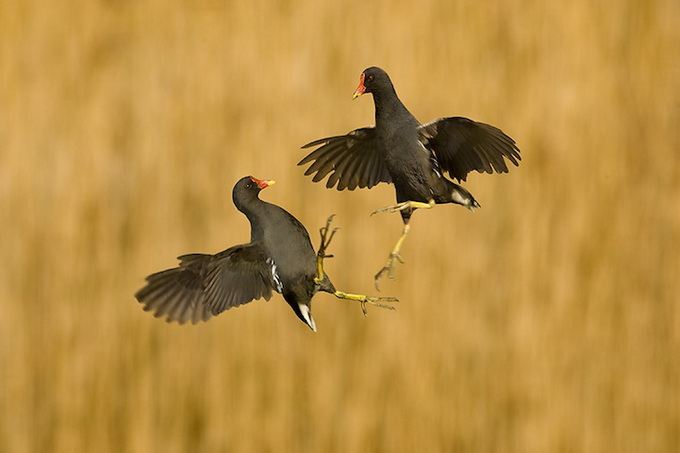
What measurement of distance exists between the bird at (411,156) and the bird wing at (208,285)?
4 centimetres

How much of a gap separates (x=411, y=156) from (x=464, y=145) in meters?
0.02

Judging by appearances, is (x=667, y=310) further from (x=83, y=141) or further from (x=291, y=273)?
(x=291, y=273)

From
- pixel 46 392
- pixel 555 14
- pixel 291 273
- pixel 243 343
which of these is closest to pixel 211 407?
pixel 243 343

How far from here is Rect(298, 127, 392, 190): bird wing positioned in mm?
334

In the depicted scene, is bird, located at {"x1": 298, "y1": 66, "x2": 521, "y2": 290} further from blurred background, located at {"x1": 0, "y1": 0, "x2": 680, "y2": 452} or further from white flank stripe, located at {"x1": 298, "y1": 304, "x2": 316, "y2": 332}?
blurred background, located at {"x1": 0, "y1": 0, "x2": 680, "y2": 452}

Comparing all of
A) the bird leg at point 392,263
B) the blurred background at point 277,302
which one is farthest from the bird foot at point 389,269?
the blurred background at point 277,302

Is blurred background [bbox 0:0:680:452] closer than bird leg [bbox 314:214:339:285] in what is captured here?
No

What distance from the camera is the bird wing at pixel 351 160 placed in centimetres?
33

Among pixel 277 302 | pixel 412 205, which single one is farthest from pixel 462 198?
pixel 277 302

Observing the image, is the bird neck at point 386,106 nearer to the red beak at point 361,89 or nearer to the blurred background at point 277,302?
the red beak at point 361,89

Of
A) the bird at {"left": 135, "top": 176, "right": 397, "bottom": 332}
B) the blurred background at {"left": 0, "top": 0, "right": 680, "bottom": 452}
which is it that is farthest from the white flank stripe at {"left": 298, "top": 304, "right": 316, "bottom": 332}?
the blurred background at {"left": 0, "top": 0, "right": 680, "bottom": 452}

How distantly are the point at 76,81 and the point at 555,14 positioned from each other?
80 centimetres

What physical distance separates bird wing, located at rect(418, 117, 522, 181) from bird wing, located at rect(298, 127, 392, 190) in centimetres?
2

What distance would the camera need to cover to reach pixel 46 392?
1.64 m
